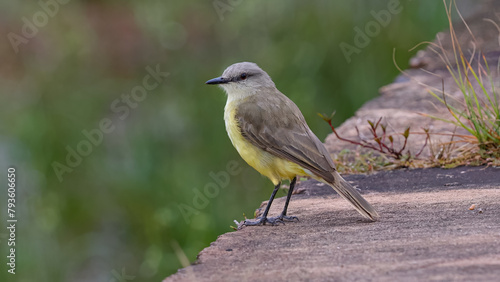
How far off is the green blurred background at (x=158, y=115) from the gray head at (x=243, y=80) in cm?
161

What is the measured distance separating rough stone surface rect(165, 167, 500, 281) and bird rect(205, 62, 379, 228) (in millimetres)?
151

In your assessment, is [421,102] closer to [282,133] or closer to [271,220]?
[282,133]

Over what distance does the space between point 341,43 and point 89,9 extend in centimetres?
407

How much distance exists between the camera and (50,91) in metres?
7.15

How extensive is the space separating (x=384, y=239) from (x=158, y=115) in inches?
164

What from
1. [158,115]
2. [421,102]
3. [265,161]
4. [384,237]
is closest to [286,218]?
[265,161]

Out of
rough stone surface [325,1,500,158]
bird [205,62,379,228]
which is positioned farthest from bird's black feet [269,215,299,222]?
rough stone surface [325,1,500,158]

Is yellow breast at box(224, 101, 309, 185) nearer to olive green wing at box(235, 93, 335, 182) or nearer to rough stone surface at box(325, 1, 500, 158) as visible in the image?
olive green wing at box(235, 93, 335, 182)

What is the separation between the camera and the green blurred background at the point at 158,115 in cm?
627

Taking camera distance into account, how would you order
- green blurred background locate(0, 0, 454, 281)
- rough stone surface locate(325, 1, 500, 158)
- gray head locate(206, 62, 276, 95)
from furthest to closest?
green blurred background locate(0, 0, 454, 281)
rough stone surface locate(325, 1, 500, 158)
gray head locate(206, 62, 276, 95)

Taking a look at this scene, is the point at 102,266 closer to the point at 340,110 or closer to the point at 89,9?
the point at 340,110

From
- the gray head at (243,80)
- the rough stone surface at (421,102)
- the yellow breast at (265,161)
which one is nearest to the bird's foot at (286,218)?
the yellow breast at (265,161)

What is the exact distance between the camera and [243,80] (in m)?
4.59

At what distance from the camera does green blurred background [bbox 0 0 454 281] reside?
6.27m
